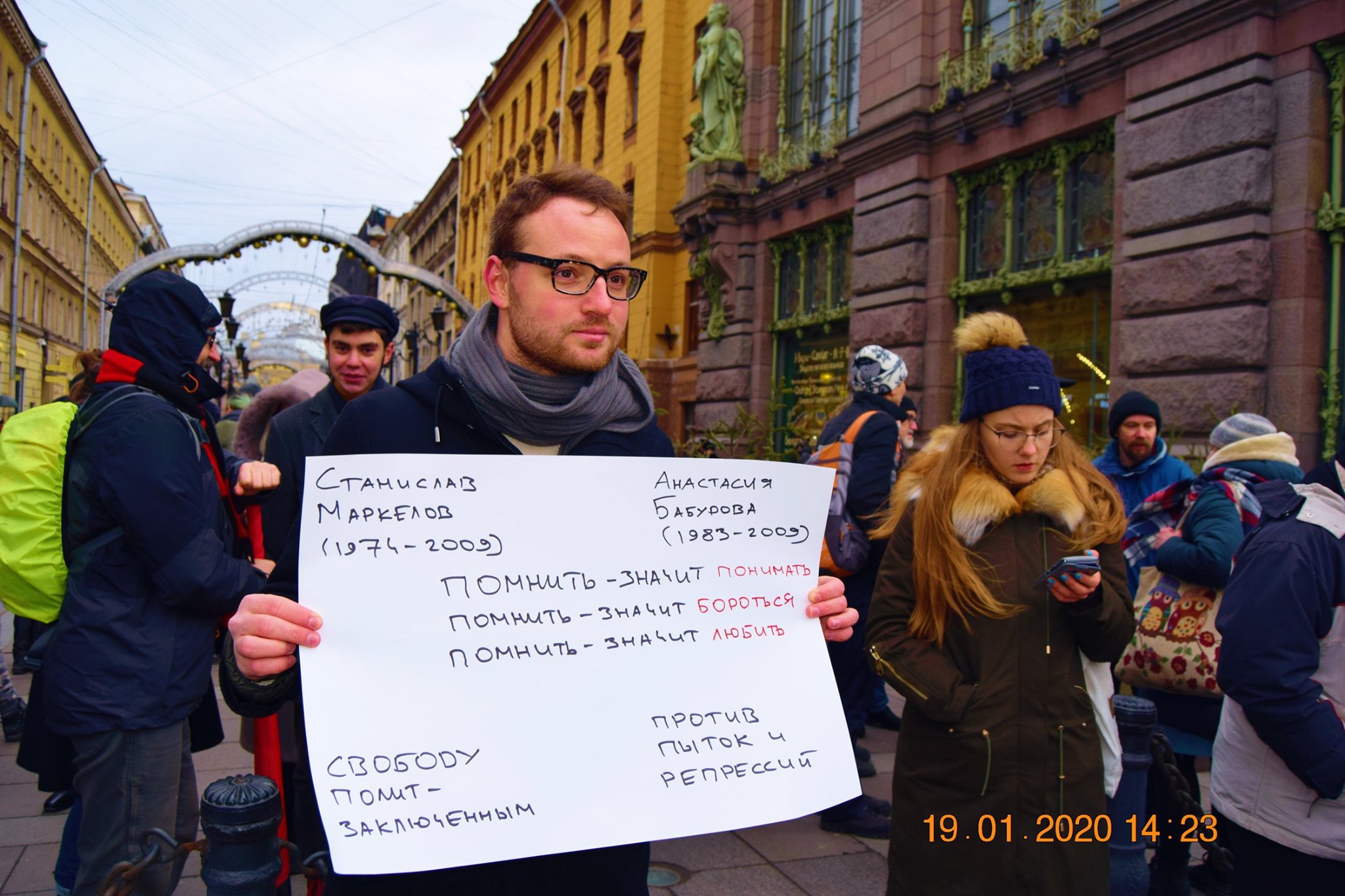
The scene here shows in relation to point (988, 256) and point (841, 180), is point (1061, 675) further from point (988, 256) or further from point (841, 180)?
point (841, 180)

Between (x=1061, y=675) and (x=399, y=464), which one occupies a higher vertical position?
(x=399, y=464)

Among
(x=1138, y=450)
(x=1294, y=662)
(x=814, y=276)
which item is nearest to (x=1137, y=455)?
(x=1138, y=450)

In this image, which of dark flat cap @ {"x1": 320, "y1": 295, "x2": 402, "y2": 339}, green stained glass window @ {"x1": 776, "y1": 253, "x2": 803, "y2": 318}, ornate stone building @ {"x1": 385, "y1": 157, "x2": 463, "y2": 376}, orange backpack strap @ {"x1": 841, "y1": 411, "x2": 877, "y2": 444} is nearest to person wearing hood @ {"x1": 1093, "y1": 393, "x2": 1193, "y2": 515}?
orange backpack strap @ {"x1": 841, "y1": 411, "x2": 877, "y2": 444}

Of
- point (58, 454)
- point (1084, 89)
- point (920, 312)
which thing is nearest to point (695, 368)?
point (920, 312)

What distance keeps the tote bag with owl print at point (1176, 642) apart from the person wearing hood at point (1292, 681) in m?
0.90

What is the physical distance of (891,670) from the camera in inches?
104

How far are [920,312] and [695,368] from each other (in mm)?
9013

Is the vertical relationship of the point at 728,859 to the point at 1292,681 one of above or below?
below

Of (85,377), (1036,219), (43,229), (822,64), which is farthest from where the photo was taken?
(43,229)

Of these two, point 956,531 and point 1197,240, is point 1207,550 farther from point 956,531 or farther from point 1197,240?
point 1197,240

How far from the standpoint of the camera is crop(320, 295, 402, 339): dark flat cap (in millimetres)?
3932

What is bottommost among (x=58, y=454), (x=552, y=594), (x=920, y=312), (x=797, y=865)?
(x=797, y=865)

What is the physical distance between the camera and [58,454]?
2.70 m

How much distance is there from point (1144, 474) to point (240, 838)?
4.93 metres
